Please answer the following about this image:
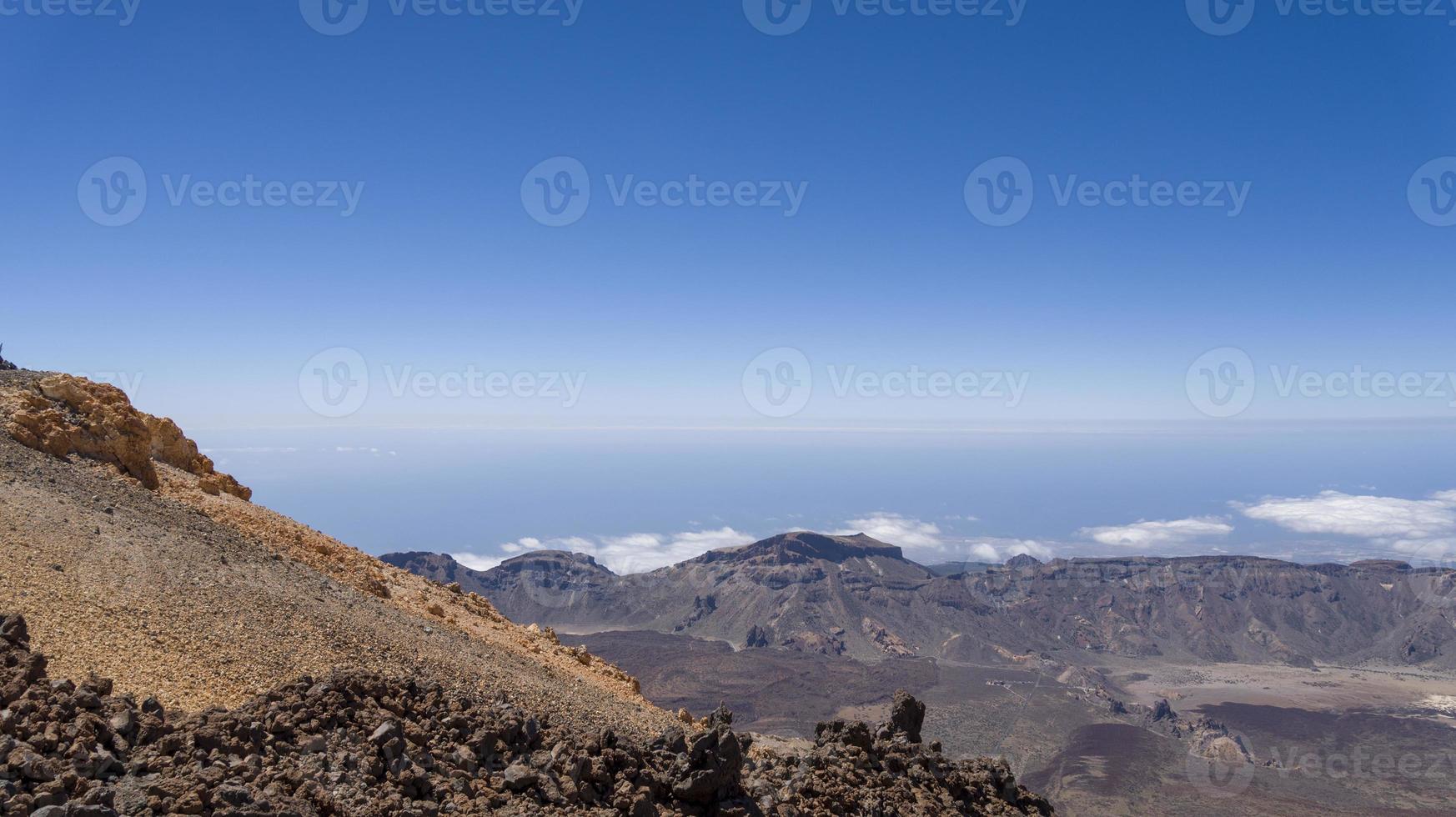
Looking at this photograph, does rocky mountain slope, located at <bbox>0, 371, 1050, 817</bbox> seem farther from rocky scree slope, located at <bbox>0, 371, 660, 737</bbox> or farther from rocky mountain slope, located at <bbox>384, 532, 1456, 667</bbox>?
rocky mountain slope, located at <bbox>384, 532, 1456, 667</bbox>

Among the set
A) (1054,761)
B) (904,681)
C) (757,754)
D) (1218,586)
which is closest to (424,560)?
(904,681)

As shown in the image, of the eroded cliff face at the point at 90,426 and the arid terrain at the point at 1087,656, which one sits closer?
the eroded cliff face at the point at 90,426

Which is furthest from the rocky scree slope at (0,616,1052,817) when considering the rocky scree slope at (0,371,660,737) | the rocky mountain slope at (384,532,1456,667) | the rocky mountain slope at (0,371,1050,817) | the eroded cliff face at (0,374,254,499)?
the rocky mountain slope at (384,532,1456,667)

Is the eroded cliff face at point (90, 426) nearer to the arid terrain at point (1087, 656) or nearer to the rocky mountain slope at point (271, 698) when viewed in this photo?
the rocky mountain slope at point (271, 698)

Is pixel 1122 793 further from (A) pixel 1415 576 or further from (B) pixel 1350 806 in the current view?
(A) pixel 1415 576

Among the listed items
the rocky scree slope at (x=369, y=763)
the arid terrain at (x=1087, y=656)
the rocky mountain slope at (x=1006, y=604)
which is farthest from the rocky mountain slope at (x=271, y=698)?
the rocky mountain slope at (x=1006, y=604)

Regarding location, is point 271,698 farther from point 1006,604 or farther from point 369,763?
point 1006,604

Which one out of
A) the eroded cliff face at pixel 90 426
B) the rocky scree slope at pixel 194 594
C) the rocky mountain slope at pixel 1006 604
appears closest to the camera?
the rocky scree slope at pixel 194 594
